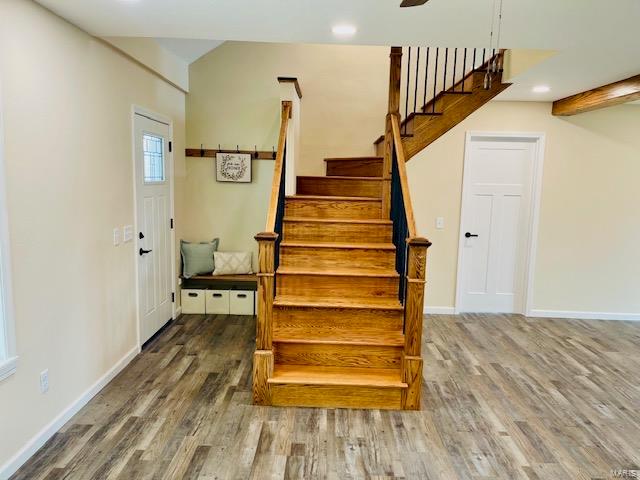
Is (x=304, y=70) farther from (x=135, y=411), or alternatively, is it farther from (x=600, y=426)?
(x=600, y=426)

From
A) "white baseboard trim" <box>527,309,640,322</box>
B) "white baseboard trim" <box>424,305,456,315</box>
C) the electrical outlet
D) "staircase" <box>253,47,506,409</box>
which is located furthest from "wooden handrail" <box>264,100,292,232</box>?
"white baseboard trim" <box>527,309,640,322</box>

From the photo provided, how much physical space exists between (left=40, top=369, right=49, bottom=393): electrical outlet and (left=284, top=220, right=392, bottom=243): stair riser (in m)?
2.09

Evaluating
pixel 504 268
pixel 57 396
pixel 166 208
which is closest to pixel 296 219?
pixel 166 208

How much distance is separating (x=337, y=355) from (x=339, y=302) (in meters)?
0.40

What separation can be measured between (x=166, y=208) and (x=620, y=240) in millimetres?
5047

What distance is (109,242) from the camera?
10.5 ft

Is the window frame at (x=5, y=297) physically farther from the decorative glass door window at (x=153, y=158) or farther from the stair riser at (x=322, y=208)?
the stair riser at (x=322, y=208)

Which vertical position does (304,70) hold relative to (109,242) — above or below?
above

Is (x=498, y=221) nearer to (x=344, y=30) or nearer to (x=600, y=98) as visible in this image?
(x=600, y=98)

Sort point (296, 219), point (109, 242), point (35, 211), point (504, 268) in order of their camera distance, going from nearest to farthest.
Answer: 1. point (35, 211)
2. point (109, 242)
3. point (296, 219)
4. point (504, 268)

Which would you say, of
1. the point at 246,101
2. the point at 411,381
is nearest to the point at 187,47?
the point at 246,101

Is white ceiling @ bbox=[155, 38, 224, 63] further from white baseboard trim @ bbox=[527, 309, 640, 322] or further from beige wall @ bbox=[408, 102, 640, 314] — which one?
white baseboard trim @ bbox=[527, 309, 640, 322]

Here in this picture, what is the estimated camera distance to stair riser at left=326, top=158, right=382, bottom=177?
471 cm

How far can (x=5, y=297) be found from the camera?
2.14 meters
